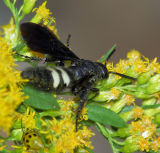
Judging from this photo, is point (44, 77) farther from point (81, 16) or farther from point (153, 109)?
point (81, 16)

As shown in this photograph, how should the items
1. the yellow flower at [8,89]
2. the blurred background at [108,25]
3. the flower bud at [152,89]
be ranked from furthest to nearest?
the blurred background at [108,25], the flower bud at [152,89], the yellow flower at [8,89]

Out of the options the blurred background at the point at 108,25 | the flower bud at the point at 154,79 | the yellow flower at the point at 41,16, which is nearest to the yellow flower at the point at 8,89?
the yellow flower at the point at 41,16

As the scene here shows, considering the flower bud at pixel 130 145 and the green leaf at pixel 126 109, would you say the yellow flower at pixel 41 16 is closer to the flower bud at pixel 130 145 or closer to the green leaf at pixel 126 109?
the green leaf at pixel 126 109

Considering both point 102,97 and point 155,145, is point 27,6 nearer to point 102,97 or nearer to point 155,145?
point 102,97

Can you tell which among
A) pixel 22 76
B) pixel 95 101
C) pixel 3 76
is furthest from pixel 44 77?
pixel 95 101

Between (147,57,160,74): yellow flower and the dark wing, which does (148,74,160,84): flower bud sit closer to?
(147,57,160,74): yellow flower

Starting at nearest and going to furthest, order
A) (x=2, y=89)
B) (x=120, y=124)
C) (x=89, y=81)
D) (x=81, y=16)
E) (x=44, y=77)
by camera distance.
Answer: (x=2, y=89) → (x=44, y=77) → (x=120, y=124) → (x=89, y=81) → (x=81, y=16)

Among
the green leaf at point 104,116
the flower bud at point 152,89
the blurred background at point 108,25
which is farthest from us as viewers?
the blurred background at point 108,25

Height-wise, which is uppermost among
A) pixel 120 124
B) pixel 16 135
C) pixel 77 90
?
pixel 77 90
